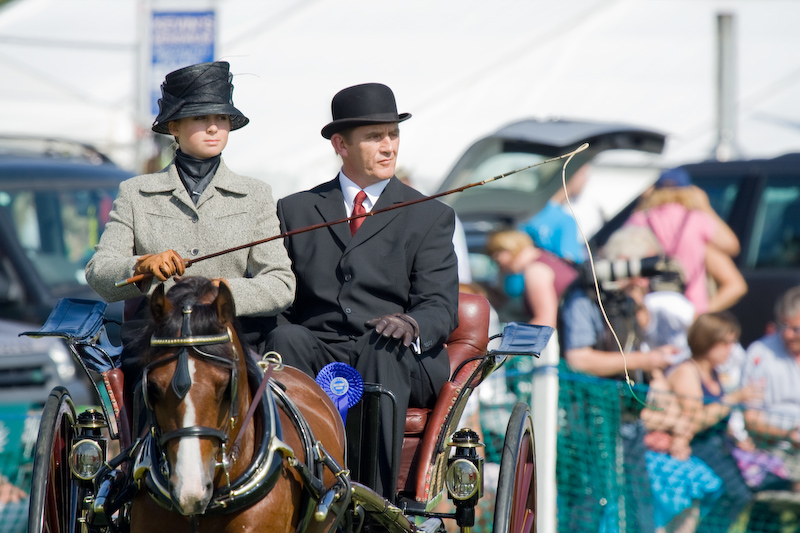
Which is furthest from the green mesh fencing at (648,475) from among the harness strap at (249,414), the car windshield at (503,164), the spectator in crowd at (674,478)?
the car windshield at (503,164)

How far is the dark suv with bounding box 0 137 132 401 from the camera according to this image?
8.59 metres

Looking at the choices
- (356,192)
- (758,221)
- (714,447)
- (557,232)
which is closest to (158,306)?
(356,192)

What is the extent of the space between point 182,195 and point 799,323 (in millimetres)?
4481

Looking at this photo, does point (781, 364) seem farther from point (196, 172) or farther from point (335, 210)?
point (196, 172)

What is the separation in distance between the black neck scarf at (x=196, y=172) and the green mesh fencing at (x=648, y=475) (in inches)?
102

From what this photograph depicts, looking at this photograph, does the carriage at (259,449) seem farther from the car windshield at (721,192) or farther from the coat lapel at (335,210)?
the car windshield at (721,192)

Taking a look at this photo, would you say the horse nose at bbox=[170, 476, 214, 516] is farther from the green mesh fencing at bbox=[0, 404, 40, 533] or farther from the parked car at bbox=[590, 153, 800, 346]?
the parked car at bbox=[590, 153, 800, 346]

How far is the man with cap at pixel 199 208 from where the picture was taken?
3.63 m

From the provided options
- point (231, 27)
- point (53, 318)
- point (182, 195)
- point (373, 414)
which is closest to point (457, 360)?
point (373, 414)

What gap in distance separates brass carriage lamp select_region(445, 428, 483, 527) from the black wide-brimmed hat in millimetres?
1490

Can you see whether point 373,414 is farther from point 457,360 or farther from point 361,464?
point 457,360

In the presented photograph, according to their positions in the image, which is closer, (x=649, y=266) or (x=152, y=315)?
(x=152, y=315)

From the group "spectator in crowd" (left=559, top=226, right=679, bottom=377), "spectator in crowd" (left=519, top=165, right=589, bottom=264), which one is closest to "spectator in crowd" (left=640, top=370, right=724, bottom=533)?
"spectator in crowd" (left=559, top=226, right=679, bottom=377)

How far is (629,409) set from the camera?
19.5 ft
